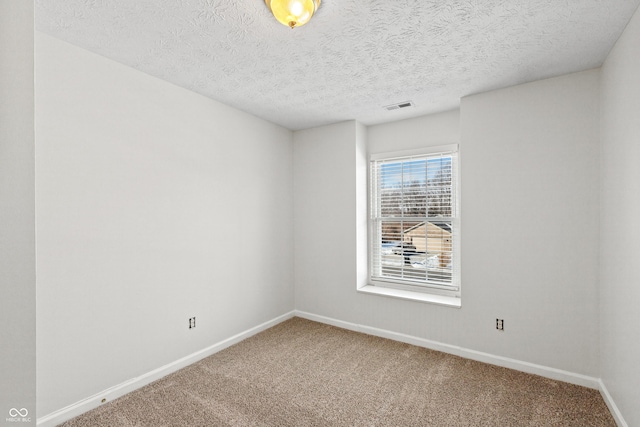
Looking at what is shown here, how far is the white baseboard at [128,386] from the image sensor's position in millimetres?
2064

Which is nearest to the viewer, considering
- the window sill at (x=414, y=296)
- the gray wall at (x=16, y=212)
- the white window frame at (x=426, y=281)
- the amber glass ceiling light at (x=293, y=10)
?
the gray wall at (x=16, y=212)

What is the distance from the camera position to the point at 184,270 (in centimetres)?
290

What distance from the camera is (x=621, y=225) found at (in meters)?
2.04

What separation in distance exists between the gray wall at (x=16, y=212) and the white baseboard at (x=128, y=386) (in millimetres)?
1884

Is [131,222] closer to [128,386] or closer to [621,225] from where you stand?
[128,386]

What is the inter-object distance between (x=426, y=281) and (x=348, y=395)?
1.74 meters

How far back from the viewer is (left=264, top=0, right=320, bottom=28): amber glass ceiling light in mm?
1648

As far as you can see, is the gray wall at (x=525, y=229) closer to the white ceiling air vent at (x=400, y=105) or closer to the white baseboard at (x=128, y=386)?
the white ceiling air vent at (x=400, y=105)

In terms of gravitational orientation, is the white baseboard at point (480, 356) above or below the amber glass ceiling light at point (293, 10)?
below

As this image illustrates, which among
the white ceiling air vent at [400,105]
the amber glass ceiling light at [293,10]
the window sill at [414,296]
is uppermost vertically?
the white ceiling air vent at [400,105]

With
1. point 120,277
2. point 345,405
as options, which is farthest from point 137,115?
point 345,405

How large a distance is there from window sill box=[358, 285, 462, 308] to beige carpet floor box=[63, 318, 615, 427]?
0.52 metres

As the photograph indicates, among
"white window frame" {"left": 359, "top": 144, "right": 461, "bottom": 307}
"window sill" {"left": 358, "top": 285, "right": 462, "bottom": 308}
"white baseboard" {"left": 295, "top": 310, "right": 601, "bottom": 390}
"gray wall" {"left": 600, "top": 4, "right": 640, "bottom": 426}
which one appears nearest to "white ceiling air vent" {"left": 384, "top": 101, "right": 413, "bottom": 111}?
"white window frame" {"left": 359, "top": 144, "right": 461, "bottom": 307}

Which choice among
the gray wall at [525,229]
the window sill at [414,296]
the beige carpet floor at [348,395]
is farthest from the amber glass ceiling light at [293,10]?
the window sill at [414,296]
